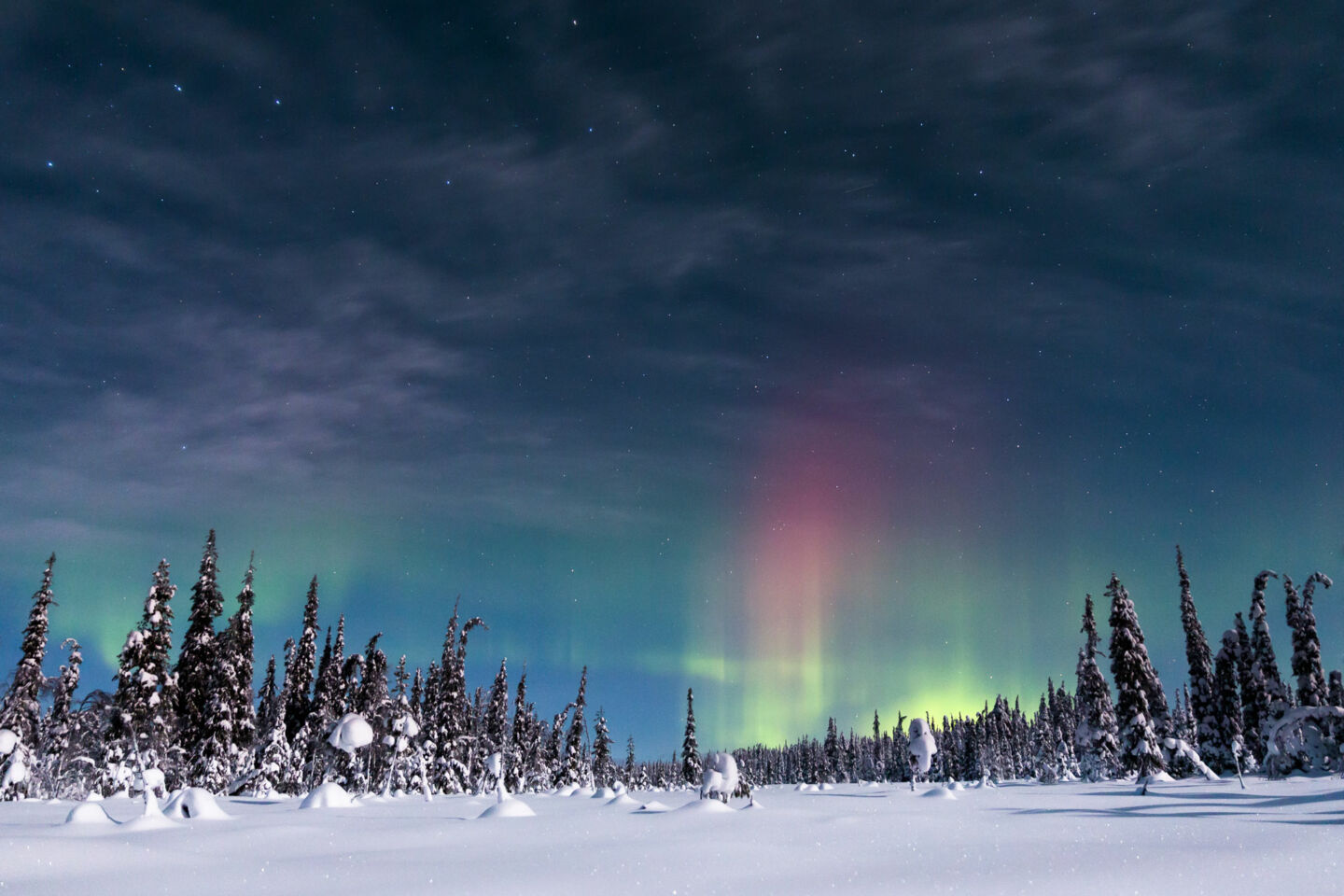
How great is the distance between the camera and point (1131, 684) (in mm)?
47156

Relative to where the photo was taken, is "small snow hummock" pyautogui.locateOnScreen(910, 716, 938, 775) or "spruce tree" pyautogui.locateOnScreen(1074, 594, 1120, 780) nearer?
"small snow hummock" pyautogui.locateOnScreen(910, 716, 938, 775)

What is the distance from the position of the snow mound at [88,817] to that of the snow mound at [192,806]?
192cm

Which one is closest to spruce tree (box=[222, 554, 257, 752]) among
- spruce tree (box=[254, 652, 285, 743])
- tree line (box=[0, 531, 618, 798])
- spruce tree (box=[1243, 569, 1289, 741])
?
tree line (box=[0, 531, 618, 798])

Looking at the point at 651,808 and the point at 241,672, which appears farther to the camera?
the point at 241,672

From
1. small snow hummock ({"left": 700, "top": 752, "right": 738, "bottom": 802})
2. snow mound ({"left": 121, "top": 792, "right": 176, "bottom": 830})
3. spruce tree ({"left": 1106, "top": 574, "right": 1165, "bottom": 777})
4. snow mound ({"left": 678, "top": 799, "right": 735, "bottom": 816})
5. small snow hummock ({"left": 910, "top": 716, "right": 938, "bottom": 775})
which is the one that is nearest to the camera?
snow mound ({"left": 121, "top": 792, "right": 176, "bottom": 830})

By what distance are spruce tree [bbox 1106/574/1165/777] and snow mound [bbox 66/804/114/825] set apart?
48.3 meters

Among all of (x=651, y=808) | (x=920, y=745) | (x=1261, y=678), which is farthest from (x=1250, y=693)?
(x=651, y=808)

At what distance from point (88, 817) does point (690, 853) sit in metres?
13.4

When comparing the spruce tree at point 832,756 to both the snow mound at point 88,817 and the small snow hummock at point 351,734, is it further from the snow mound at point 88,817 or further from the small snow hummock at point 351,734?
the snow mound at point 88,817

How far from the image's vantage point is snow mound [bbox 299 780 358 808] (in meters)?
24.4

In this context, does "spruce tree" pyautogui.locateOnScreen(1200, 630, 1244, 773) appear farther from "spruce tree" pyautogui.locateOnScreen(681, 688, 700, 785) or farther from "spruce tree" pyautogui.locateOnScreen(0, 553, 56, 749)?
"spruce tree" pyautogui.locateOnScreen(0, 553, 56, 749)

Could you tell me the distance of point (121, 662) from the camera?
37406 millimetres

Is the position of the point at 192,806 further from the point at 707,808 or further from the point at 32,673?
the point at 32,673

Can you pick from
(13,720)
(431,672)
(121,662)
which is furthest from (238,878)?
(431,672)
